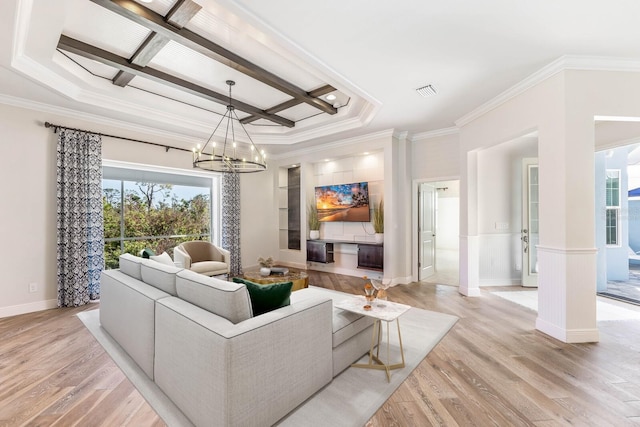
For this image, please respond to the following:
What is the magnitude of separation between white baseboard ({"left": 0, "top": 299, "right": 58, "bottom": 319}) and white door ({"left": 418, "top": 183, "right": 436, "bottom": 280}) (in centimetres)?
610

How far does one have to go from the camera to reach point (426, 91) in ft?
12.3

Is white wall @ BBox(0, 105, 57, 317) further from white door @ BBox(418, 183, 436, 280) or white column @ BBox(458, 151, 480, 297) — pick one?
white column @ BBox(458, 151, 480, 297)

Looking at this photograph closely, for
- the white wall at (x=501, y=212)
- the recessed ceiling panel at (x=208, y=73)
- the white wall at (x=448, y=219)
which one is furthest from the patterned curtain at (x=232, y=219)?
the white wall at (x=448, y=219)

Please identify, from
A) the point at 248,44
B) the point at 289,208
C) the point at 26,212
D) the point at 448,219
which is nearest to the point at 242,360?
the point at 248,44

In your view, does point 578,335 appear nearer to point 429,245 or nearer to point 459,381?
point 459,381

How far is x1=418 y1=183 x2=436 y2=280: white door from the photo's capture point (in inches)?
229

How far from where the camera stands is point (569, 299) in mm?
3062

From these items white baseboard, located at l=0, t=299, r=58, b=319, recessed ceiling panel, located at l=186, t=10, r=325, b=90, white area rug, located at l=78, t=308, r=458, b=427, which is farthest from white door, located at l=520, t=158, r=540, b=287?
white baseboard, located at l=0, t=299, r=58, b=319

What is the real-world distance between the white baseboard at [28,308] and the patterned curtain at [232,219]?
284cm

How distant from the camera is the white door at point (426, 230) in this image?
5.81 meters

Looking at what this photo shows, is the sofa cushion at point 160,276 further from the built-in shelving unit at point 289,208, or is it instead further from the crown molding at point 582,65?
the built-in shelving unit at point 289,208

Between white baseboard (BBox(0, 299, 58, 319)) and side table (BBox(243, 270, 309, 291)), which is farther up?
side table (BBox(243, 270, 309, 291))

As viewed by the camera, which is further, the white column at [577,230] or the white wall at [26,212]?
the white wall at [26,212]

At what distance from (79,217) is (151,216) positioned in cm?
141
